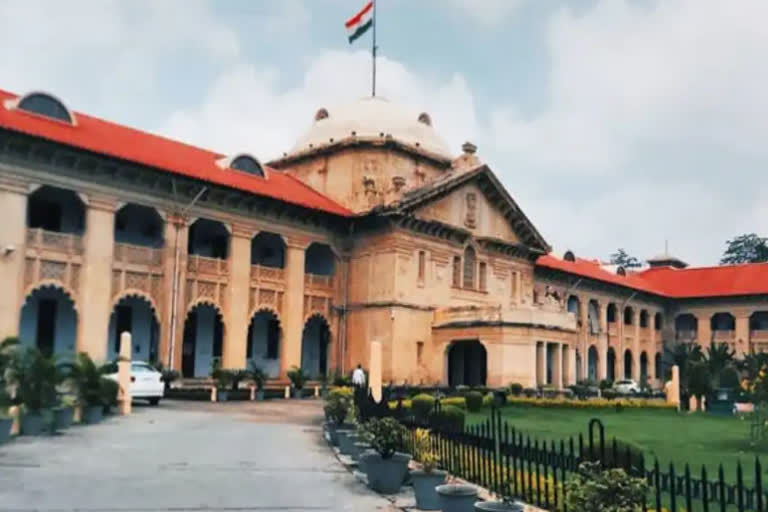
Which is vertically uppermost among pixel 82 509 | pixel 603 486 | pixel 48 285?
pixel 48 285

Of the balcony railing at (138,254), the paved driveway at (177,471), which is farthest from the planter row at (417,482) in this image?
the balcony railing at (138,254)

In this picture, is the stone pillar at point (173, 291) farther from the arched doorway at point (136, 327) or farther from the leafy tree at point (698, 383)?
the leafy tree at point (698, 383)

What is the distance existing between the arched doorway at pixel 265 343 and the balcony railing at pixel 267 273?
1710mm

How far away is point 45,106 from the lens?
26.3 m

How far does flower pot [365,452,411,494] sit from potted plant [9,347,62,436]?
25.3 feet

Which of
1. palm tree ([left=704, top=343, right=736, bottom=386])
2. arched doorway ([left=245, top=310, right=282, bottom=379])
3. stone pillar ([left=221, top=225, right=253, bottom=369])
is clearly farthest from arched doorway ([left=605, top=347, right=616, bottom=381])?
stone pillar ([left=221, top=225, right=253, bottom=369])

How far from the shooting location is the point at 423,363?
3416cm

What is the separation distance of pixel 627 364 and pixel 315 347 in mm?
28344

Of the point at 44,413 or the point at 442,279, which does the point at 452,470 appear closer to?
the point at 44,413

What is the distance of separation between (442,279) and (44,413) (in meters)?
22.3

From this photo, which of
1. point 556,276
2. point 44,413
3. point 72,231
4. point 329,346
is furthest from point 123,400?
point 556,276

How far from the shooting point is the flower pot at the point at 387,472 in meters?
10.2

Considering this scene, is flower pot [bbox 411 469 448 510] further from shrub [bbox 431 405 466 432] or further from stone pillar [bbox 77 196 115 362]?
stone pillar [bbox 77 196 115 362]

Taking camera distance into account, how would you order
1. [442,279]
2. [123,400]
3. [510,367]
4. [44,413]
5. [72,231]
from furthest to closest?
[442,279] → [510,367] → [72,231] → [123,400] → [44,413]
